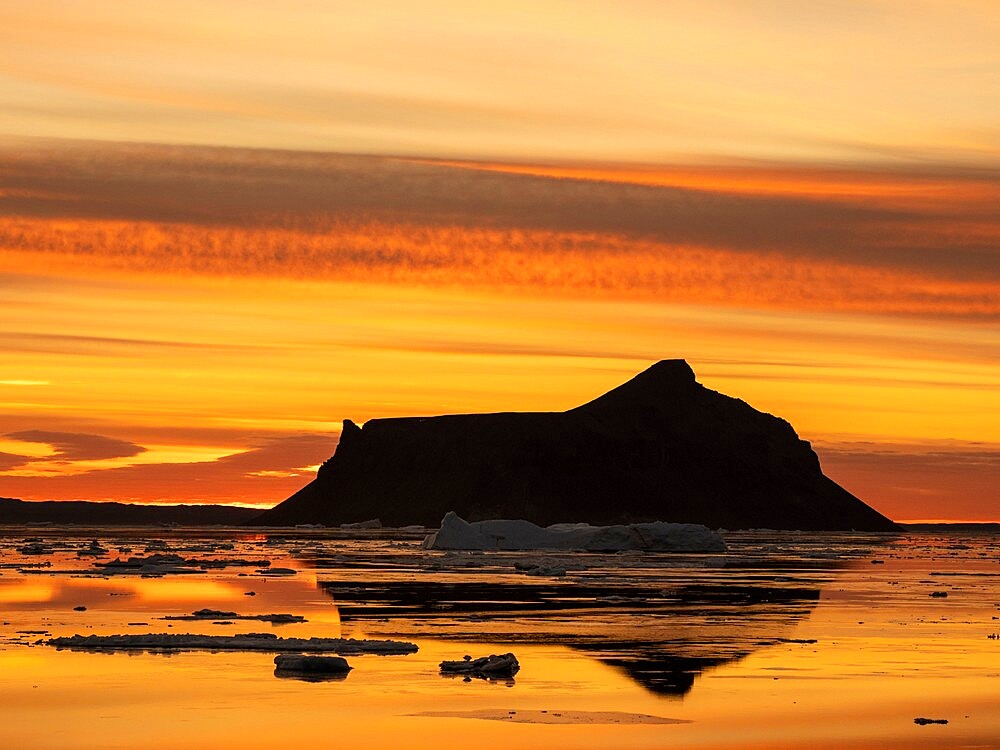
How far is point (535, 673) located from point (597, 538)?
264 ft

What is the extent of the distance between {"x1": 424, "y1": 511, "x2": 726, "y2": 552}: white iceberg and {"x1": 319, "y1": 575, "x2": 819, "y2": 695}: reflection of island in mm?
46633

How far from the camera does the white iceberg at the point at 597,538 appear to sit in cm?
10612

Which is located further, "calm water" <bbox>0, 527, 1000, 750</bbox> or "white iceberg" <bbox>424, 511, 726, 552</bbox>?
"white iceberg" <bbox>424, 511, 726, 552</bbox>

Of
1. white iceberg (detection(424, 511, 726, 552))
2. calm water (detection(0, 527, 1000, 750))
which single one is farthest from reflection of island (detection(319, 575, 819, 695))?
white iceberg (detection(424, 511, 726, 552))

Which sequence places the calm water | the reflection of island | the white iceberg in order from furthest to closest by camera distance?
1. the white iceberg
2. the reflection of island
3. the calm water

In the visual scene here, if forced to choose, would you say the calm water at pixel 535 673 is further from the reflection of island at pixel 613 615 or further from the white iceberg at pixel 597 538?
the white iceberg at pixel 597 538

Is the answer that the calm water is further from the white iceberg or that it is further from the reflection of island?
the white iceberg

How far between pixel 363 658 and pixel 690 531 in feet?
264

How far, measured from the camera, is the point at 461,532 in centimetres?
10850

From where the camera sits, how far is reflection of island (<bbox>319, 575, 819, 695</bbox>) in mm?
30438

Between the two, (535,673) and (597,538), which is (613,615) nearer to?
(535,673)

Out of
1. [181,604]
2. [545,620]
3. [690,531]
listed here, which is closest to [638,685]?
[545,620]


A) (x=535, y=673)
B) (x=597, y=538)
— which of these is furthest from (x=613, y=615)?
(x=597, y=538)

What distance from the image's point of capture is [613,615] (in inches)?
1599
